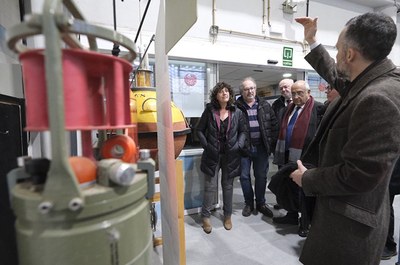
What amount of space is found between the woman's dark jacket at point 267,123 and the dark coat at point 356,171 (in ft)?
5.05

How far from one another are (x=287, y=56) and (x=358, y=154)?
2.81 m

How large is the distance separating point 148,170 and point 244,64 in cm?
277

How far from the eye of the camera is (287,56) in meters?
3.21

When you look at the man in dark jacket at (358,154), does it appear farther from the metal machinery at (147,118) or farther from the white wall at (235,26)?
the white wall at (235,26)

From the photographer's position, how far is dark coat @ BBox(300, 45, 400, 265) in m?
0.72

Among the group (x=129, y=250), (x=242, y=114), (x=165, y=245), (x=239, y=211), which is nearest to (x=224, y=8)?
(x=242, y=114)

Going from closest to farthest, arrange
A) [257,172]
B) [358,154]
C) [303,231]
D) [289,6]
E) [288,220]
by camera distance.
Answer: [358,154]
[303,231]
[288,220]
[257,172]
[289,6]

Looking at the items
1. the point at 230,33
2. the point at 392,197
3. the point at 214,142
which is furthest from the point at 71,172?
the point at 230,33

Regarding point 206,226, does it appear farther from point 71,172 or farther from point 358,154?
point 71,172

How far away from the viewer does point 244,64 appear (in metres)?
2.97

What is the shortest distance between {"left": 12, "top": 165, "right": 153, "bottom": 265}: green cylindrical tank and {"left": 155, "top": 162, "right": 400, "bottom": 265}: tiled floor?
1549 millimetres

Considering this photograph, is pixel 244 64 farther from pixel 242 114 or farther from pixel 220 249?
pixel 220 249

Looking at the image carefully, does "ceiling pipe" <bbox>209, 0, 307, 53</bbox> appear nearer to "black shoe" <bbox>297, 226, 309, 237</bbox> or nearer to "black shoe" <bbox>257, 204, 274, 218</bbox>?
"black shoe" <bbox>257, 204, 274, 218</bbox>

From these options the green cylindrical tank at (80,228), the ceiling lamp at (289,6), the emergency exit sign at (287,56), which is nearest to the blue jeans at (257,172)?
the emergency exit sign at (287,56)
